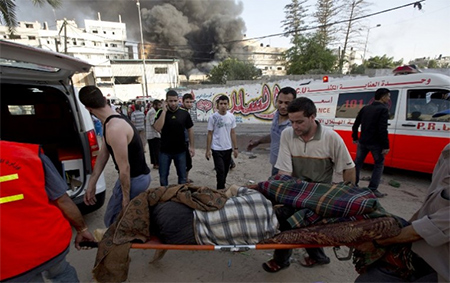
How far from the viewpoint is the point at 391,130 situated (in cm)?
444

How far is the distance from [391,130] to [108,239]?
17.2 ft

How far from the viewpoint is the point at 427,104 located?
408 cm

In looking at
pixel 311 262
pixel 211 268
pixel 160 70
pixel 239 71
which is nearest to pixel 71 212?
pixel 211 268

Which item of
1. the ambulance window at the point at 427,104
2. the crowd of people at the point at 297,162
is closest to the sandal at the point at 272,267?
the crowd of people at the point at 297,162

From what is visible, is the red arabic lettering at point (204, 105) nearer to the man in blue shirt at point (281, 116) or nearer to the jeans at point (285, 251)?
the man in blue shirt at point (281, 116)

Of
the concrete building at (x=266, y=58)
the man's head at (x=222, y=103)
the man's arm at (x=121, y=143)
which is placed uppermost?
the concrete building at (x=266, y=58)

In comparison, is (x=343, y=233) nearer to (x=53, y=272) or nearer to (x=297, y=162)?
(x=297, y=162)

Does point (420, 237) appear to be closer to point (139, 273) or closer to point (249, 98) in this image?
Answer: point (139, 273)

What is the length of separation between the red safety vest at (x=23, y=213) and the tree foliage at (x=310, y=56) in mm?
23724

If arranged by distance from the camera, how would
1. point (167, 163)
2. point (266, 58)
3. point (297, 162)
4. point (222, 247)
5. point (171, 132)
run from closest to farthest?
point (222, 247) < point (297, 162) < point (171, 132) < point (167, 163) < point (266, 58)

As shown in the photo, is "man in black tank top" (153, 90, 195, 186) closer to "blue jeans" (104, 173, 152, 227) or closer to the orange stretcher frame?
"blue jeans" (104, 173, 152, 227)

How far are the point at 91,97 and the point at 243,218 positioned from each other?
168 cm

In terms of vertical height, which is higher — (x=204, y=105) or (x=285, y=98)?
(x=285, y=98)

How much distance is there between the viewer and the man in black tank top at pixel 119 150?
1881 millimetres
